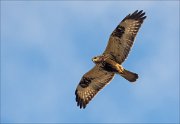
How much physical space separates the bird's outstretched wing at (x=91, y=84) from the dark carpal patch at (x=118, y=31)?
4.64 ft

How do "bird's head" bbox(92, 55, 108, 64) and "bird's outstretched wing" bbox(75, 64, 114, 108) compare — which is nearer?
"bird's head" bbox(92, 55, 108, 64)

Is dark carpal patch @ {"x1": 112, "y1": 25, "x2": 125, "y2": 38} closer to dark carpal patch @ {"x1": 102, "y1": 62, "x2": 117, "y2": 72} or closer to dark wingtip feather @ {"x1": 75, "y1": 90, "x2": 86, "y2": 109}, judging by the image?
dark carpal patch @ {"x1": 102, "y1": 62, "x2": 117, "y2": 72}

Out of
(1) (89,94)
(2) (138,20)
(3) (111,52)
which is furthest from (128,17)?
(1) (89,94)

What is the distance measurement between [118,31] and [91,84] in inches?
95.1

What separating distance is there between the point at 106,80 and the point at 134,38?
75.9 inches

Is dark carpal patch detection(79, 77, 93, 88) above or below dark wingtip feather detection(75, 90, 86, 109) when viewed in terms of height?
above

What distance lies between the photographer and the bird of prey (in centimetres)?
1712

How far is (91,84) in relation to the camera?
18453 mm

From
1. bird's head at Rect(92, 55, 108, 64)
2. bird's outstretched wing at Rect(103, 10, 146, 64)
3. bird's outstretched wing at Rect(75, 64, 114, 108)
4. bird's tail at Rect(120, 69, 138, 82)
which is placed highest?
bird's outstretched wing at Rect(103, 10, 146, 64)

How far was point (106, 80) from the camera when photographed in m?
18.0

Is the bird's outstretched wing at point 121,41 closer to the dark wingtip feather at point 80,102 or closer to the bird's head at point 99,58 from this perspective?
the bird's head at point 99,58

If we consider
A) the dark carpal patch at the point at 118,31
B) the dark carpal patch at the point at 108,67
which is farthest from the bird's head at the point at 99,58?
the dark carpal patch at the point at 118,31

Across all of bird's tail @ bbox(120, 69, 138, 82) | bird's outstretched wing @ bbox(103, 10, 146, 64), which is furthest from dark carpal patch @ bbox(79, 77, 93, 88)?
bird's tail @ bbox(120, 69, 138, 82)

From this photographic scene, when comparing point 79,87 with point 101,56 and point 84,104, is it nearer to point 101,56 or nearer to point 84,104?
point 84,104
